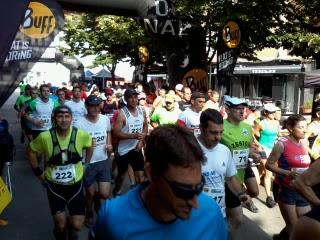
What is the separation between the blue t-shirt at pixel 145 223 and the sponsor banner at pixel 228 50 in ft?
31.3

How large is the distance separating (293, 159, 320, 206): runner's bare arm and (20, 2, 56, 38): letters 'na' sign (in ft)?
6.63

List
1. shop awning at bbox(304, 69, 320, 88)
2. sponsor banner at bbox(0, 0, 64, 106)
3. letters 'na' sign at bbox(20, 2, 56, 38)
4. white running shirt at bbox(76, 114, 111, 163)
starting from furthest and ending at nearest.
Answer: shop awning at bbox(304, 69, 320, 88)
white running shirt at bbox(76, 114, 111, 163)
letters 'na' sign at bbox(20, 2, 56, 38)
sponsor banner at bbox(0, 0, 64, 106)

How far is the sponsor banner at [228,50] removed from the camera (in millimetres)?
11469

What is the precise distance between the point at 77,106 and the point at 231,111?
523cm

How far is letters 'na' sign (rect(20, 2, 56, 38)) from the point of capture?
323cm

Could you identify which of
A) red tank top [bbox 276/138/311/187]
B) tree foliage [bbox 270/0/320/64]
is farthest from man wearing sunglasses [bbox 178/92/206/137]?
tree foliage [bbox 270/0/320/64]

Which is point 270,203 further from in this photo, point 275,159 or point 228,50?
point 228,50

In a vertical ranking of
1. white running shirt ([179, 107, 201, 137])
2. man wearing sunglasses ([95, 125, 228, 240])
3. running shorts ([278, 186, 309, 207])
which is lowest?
running shorts ([278, 186, 309, 207])

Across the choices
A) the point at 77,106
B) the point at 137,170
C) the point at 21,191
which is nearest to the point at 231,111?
the point at 137,170

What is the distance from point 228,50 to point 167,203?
1036 cm

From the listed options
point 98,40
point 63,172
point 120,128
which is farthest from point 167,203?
point 98,40

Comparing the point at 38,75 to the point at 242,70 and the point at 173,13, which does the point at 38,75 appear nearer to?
the point at 242,70

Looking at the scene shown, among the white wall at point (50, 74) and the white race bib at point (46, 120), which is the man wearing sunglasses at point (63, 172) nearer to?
the white race bib at point (46, 120)

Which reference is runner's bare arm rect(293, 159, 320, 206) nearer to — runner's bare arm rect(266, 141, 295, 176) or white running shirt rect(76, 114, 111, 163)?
runner's bare arm rect(266, 141, 295, 176)
